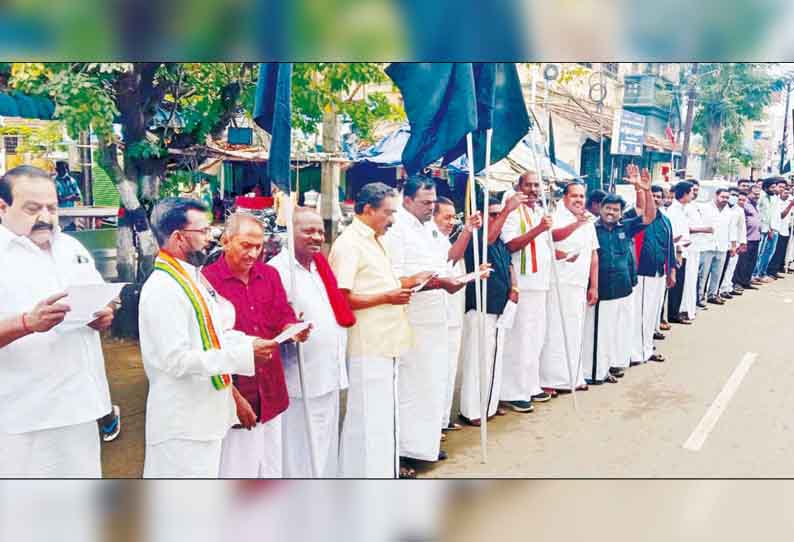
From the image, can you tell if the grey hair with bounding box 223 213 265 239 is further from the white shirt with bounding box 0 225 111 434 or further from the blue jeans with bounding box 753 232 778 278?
the blue jeans with bounding box 753 232 778 278

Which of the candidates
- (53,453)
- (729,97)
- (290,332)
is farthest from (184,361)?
(729,97)

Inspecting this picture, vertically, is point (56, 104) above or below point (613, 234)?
above

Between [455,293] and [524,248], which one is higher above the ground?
[524,248]

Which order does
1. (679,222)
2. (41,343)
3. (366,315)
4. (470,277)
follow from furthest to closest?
1. (679,222)
2. (470,277)
3. (366,315)
4. (41,343)

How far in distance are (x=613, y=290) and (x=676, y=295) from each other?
0.27m

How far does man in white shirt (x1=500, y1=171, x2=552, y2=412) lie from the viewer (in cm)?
289

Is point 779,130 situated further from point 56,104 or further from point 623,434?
point 56,104

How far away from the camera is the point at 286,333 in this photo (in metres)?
2.47

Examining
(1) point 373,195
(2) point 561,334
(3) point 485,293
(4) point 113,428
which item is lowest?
(4) point 113,428

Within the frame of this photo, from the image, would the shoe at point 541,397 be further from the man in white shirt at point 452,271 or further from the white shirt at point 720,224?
the white shirt at point 720,224

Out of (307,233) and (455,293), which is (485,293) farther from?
(307,233)

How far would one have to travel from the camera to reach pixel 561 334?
307 centimetres
